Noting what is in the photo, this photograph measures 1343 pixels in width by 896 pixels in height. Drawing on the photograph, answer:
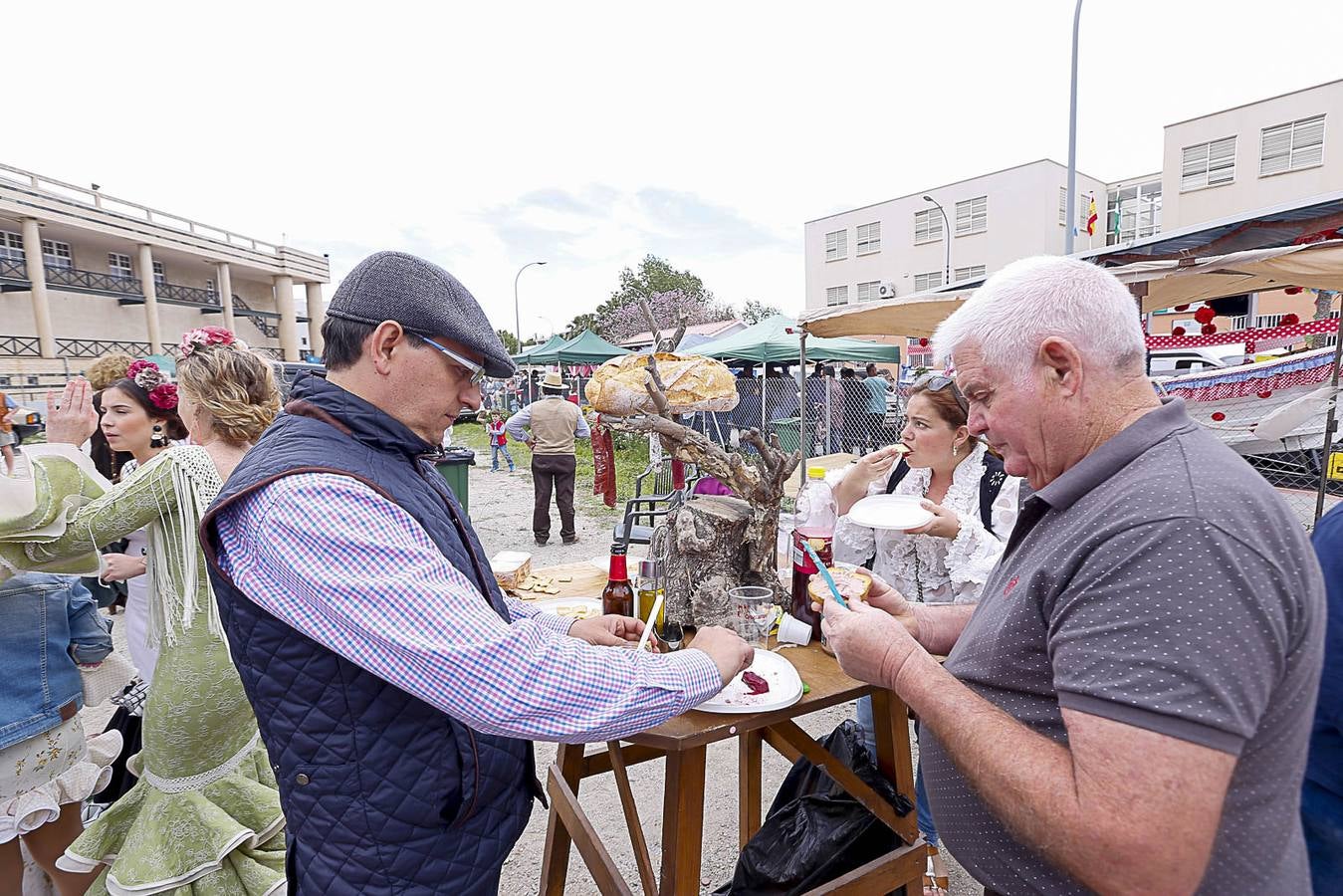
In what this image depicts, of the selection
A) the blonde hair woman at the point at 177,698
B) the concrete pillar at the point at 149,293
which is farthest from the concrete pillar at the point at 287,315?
the blonde hair woman at the point at 177,698

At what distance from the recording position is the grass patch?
10766 mm

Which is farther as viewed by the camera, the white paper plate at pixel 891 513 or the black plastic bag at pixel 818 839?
the white paper plate at pixel 891 513

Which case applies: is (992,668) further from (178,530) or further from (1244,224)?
(1244,224)

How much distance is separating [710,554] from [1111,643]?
4.39 feet

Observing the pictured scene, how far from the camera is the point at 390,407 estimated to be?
1.35 metres

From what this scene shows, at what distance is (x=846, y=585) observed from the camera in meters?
1.80

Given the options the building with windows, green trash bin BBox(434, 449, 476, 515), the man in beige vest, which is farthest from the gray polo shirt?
the building with windows

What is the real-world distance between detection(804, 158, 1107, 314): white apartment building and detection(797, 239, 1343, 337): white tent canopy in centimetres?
2381

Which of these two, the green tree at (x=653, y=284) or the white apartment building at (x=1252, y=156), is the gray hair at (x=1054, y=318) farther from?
the green tree at (x=653, y=284)

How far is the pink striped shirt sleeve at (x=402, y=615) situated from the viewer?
1.07 metres

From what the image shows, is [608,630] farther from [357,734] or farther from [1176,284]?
[1176,284]

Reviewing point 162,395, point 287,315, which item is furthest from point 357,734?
point 287,315

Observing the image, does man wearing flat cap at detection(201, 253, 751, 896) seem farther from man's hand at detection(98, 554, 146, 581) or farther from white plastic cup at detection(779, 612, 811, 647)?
man's hand at detection(98, 554, 146, 581)

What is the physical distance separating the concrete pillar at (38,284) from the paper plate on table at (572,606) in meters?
33.3
